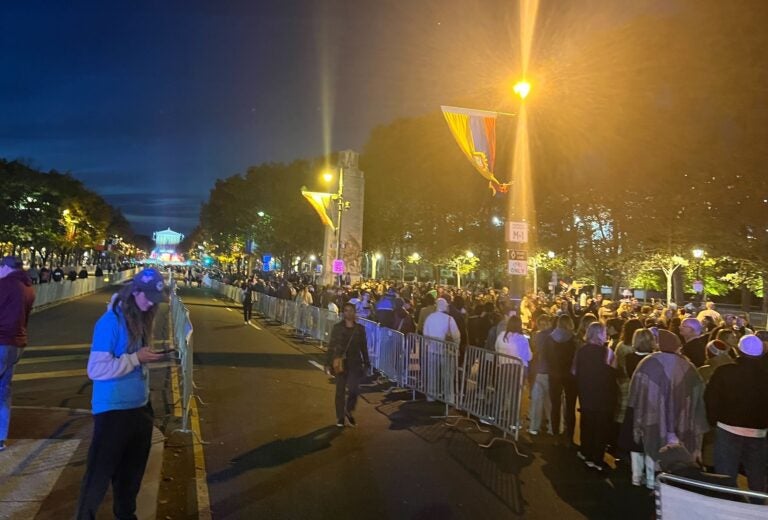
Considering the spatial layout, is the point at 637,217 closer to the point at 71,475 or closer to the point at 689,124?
the point at 689,124

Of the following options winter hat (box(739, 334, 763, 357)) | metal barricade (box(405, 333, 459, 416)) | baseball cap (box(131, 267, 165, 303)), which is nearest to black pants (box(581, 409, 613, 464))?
winter hat (box(739, 334, 763, 357))

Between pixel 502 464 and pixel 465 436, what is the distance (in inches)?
52.2

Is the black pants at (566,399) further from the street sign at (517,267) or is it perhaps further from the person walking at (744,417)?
the street sign at (517,267)

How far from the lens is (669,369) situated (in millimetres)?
6227

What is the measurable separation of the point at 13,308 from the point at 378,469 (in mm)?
4258

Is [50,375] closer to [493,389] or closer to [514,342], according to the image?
[493,389]

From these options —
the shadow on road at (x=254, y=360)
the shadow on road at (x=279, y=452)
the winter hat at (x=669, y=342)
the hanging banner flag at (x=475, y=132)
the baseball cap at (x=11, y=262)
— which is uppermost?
the hanging banner flag at (x=475, y=132)

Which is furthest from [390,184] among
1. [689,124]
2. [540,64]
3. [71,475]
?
[71,475]

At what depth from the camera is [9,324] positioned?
6.27 meters

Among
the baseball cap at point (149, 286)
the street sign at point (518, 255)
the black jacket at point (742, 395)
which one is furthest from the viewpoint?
the street sign at point (518, 255)

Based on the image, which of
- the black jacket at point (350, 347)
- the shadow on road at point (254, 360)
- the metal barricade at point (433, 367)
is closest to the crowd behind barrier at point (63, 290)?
the shadow on road at point (254, 360)

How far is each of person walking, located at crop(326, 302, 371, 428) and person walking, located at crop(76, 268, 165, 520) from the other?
4.54 m

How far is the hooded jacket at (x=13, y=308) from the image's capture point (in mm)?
6250

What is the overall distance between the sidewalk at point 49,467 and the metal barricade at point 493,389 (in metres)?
4.37
